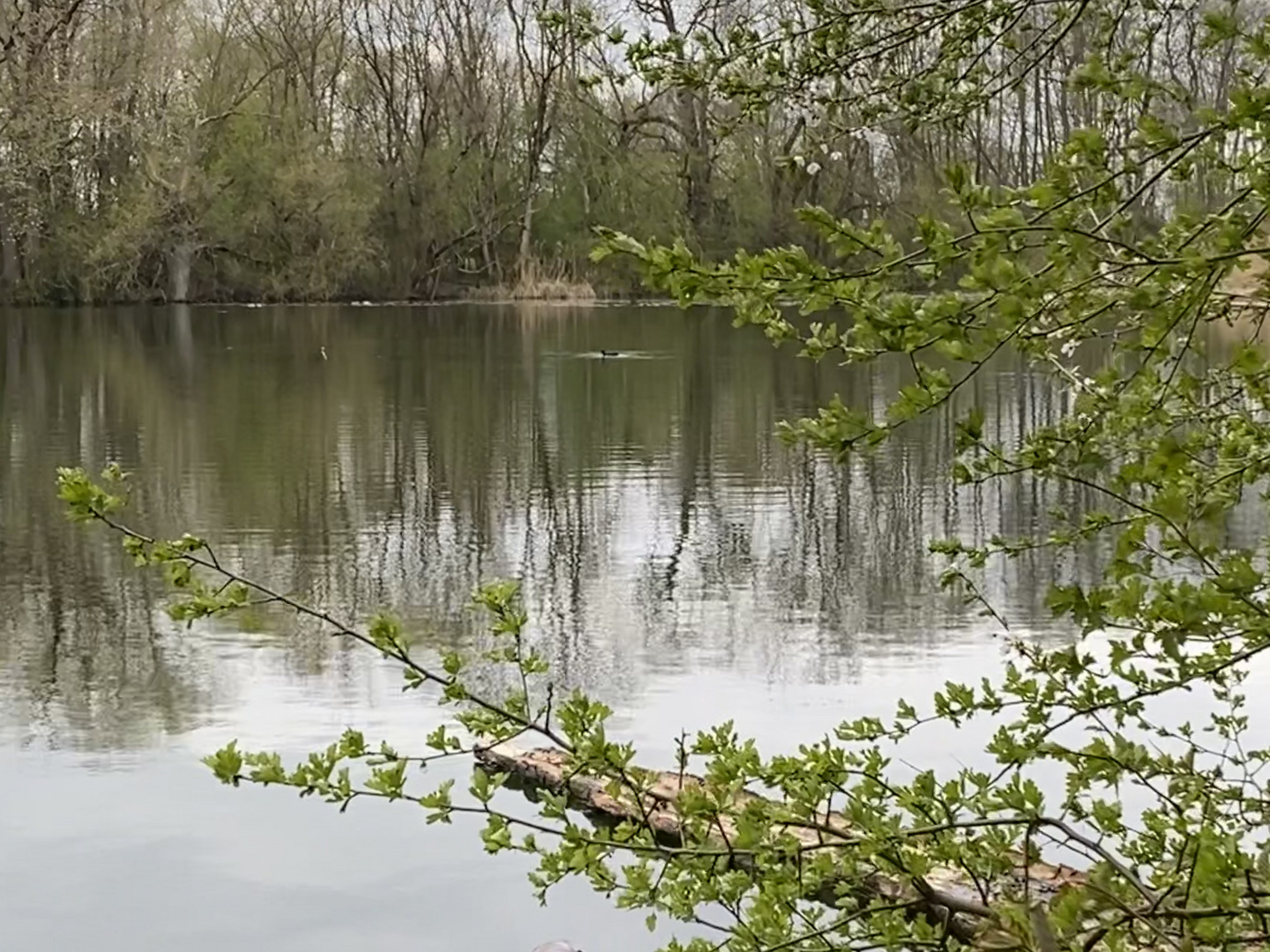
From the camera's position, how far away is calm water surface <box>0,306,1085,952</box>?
614cm

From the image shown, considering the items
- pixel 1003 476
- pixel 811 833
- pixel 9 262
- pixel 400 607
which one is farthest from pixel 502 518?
pixel 9 262

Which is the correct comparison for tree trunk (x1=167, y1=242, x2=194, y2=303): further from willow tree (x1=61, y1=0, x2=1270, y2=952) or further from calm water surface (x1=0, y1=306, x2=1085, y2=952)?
willow tree (x1=61, y1=0, x2=1270, y2=952)

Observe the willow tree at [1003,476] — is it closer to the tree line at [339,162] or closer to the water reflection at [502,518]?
the water reflection at [502,518]

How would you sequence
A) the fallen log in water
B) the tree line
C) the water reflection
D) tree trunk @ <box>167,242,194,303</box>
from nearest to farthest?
1. the fallen log in water
2. the water reflection
3. the tree line
4. tree trunk @ <box>167,242,194,303</box>

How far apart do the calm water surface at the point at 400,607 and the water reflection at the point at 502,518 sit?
0.04 m

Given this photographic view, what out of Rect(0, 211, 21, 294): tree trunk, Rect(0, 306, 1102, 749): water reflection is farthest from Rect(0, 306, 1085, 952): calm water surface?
Rect(0, 211, 21, 294): tree trunk

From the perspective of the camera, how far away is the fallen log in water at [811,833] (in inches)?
110

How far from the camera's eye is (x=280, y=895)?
6.11 m

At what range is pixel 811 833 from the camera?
4762mm

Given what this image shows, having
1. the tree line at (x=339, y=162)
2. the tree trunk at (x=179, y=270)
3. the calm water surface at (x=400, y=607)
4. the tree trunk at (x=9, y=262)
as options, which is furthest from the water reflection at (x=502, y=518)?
the tree trunk at (x=179, y=270)

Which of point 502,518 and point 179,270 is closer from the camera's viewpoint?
point 502,518

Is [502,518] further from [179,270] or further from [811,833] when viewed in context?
[179,270]

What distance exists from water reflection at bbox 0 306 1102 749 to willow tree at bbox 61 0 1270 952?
79 centimetres

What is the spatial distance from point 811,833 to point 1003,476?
1.97 meters
